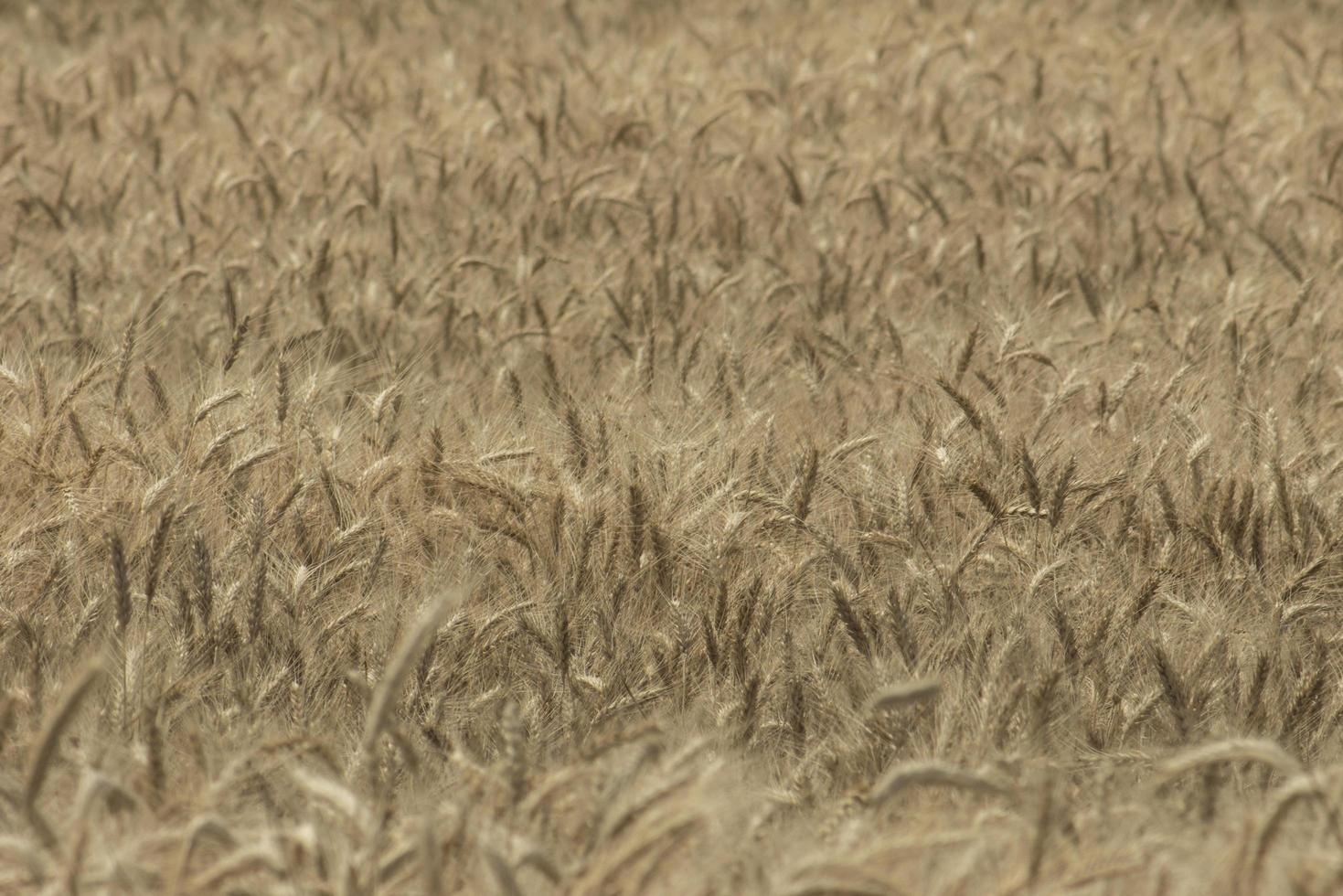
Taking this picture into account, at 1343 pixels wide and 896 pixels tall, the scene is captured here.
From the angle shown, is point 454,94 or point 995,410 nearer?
point 995,410

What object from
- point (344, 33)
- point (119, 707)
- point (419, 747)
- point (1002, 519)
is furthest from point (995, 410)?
point (344, 33)

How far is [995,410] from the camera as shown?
2953mm

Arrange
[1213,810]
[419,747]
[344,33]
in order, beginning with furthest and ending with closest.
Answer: [344,33], [419,747], [1213,810]

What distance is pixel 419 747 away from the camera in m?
2.18

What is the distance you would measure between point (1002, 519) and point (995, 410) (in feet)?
1.43

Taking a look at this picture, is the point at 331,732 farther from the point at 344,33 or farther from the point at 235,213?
the point at 344,33

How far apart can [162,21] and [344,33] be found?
1213 millimetres

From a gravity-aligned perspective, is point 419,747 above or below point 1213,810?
below

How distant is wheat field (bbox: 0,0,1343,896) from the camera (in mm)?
1562

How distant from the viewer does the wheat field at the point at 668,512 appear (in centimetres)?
156

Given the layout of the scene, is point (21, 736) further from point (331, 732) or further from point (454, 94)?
point (454, 94)

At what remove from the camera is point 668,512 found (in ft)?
8.42

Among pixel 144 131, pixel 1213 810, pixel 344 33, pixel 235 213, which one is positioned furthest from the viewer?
pixel 344 33

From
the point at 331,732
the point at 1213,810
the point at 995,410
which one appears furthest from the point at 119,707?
the point at 995,410
